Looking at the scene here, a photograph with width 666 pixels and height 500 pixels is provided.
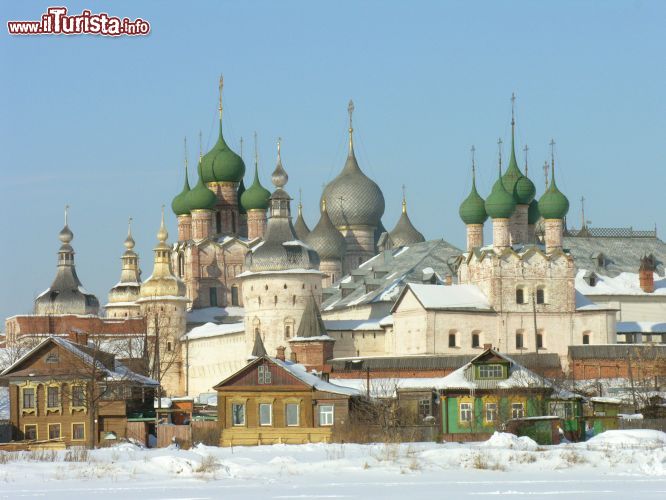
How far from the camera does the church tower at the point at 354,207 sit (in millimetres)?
93812

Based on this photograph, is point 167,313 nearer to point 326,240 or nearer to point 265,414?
point 326,240

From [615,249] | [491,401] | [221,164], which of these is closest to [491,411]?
[491,401]

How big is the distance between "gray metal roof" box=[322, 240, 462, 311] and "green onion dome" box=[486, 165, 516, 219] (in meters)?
6.70

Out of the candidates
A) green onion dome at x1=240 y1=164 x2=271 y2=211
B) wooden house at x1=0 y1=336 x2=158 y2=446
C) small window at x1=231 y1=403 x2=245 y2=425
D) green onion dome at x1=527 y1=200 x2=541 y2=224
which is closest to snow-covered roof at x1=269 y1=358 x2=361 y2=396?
small window at x1=231 y1=403 x2=245 y2=425

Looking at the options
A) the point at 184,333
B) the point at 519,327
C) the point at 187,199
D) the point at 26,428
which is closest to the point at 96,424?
the point at 26,428

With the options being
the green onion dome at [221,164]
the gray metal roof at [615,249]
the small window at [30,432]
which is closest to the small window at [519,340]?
the gray metal roof at [615,249]

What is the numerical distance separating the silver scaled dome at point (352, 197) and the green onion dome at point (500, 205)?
2143 cm

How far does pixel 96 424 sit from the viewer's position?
4844cm

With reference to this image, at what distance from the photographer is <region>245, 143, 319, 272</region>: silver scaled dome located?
244 feet

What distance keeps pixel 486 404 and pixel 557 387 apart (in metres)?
3.74

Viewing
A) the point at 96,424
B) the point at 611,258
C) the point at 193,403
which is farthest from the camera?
the point at 611,258

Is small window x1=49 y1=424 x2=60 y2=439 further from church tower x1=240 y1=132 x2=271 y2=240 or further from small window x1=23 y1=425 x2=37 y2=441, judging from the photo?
church tower x1=240 y1=132 x2=271 y2=240

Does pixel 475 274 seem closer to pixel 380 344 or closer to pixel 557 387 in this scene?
pixel 380 344

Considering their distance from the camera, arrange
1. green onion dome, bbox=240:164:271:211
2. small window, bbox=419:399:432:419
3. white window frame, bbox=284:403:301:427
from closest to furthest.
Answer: white window frame, bbox=284:403:301:427 → small window, bbox=419:399:432:419 → green onion dome, bbox=240:164:271:211
